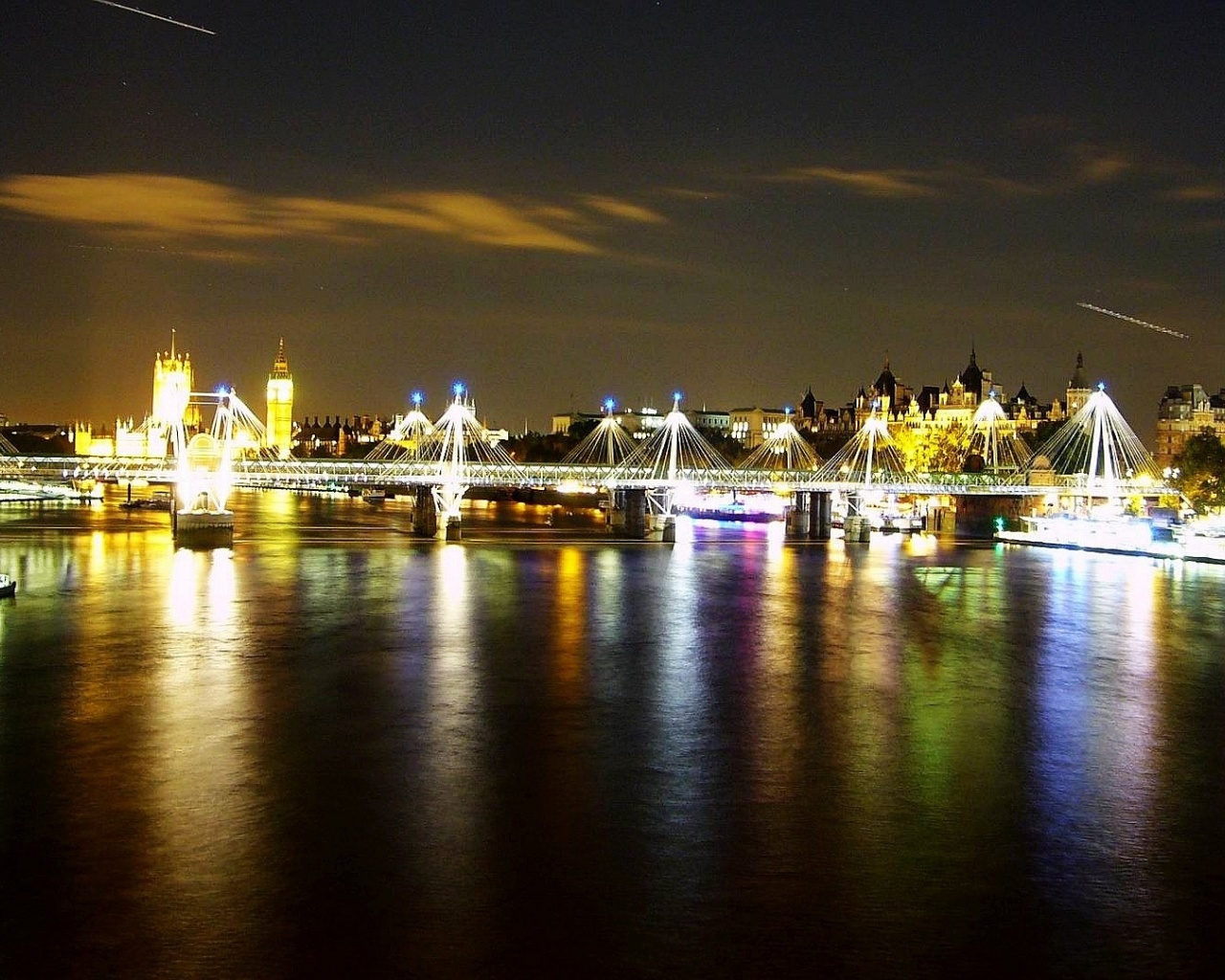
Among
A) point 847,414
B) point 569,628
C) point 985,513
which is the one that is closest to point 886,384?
point 847,414

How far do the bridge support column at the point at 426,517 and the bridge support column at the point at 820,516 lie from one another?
19640mm

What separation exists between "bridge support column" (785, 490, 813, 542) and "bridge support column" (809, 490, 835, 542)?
0.54ft

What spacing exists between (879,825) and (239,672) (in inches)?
523

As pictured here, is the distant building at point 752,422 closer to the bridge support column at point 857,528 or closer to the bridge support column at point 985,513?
the bridge support column at point 985,513

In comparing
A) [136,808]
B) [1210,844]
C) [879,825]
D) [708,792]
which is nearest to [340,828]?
[136,808]

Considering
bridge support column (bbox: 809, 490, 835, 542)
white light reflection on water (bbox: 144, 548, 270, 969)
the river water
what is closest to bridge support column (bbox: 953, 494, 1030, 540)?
bridge support column (bbox: 809, 490, 835, 542)

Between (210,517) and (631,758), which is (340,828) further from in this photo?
(210,517)

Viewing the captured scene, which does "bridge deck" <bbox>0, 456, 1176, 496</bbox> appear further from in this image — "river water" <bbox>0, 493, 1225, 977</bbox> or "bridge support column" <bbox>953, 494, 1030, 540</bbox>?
"river water" <bbox>0, 493, 1225, 977</bbox>

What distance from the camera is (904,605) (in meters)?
38.2

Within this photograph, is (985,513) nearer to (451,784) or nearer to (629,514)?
(629,514)

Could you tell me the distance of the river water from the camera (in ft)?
37.2

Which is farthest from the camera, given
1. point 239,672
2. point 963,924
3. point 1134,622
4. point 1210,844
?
→ point 1134,622

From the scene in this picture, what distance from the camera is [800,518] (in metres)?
75.7

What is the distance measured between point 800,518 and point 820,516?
47.2 inches
